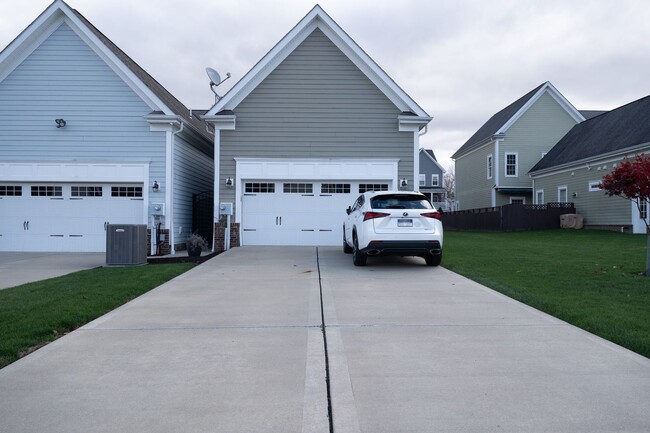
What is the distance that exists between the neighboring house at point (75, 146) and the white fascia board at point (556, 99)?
25.6 metres

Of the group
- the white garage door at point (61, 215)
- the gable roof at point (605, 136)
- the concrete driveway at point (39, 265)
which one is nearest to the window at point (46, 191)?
the white garage door at point (61, 215)

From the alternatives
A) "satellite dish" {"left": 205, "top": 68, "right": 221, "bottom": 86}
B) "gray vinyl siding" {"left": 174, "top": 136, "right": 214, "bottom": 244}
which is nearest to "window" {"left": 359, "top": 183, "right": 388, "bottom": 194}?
"gray vinyl siding" {"left": 174, "top": 136, "right": 214, "bottom": 244}

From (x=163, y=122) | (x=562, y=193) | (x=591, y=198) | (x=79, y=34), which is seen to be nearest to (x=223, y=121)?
(x=163, y=122)

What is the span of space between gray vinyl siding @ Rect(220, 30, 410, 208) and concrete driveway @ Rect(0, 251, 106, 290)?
20.9 feet

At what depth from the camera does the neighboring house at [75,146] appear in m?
16.2

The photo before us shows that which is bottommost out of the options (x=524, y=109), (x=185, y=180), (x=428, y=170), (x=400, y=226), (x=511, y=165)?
(x=400, y=226)

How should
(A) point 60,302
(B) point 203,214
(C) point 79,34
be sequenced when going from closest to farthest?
(A) point 60,302 < (C) point 79,34 < (B) point 203,214

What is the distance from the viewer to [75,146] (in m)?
16.3

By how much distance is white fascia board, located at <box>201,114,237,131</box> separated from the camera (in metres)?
16.5

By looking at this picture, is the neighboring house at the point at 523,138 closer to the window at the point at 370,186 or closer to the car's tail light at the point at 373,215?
the window at the point at 370,186

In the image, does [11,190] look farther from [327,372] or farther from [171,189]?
[327,372]

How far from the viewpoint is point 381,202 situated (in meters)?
11.0

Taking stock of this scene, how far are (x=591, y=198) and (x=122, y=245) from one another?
2444cm

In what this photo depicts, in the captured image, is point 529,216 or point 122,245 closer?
point 122,245
